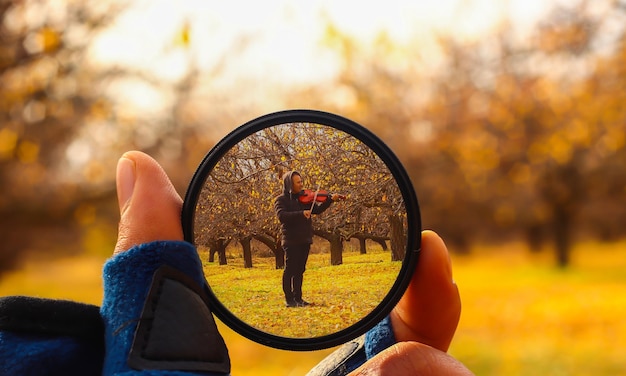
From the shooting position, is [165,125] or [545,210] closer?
[165,125]

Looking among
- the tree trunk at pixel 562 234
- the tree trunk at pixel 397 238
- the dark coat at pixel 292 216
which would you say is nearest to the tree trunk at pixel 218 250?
the dark coat at pixel 292 216

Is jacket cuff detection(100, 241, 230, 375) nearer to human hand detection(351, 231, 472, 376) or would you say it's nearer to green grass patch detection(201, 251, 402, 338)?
green grass patch detection(201, 251, 402, 338)

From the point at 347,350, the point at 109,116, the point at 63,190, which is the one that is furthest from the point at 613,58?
the point at 347,350

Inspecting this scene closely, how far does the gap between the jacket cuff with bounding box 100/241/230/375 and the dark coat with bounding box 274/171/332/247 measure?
203mm

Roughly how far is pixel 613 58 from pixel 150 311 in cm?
840

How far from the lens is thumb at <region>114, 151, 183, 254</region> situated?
1.40m

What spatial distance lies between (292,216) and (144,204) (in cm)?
32

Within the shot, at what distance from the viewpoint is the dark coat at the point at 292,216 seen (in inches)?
56.0

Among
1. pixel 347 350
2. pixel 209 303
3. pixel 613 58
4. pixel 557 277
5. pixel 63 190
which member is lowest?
pixel 557 277

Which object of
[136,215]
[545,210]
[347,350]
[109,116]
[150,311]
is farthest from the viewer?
[545,210]

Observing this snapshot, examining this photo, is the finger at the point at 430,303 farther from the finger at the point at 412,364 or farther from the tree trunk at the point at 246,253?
the tree trunk at the point at 246,253

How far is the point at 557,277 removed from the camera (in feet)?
31.2

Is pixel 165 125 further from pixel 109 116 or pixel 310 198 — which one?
pixel 310 198

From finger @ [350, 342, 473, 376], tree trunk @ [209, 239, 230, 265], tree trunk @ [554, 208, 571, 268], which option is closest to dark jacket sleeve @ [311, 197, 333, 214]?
tree trunk @ [209, 239, 230, 265]
